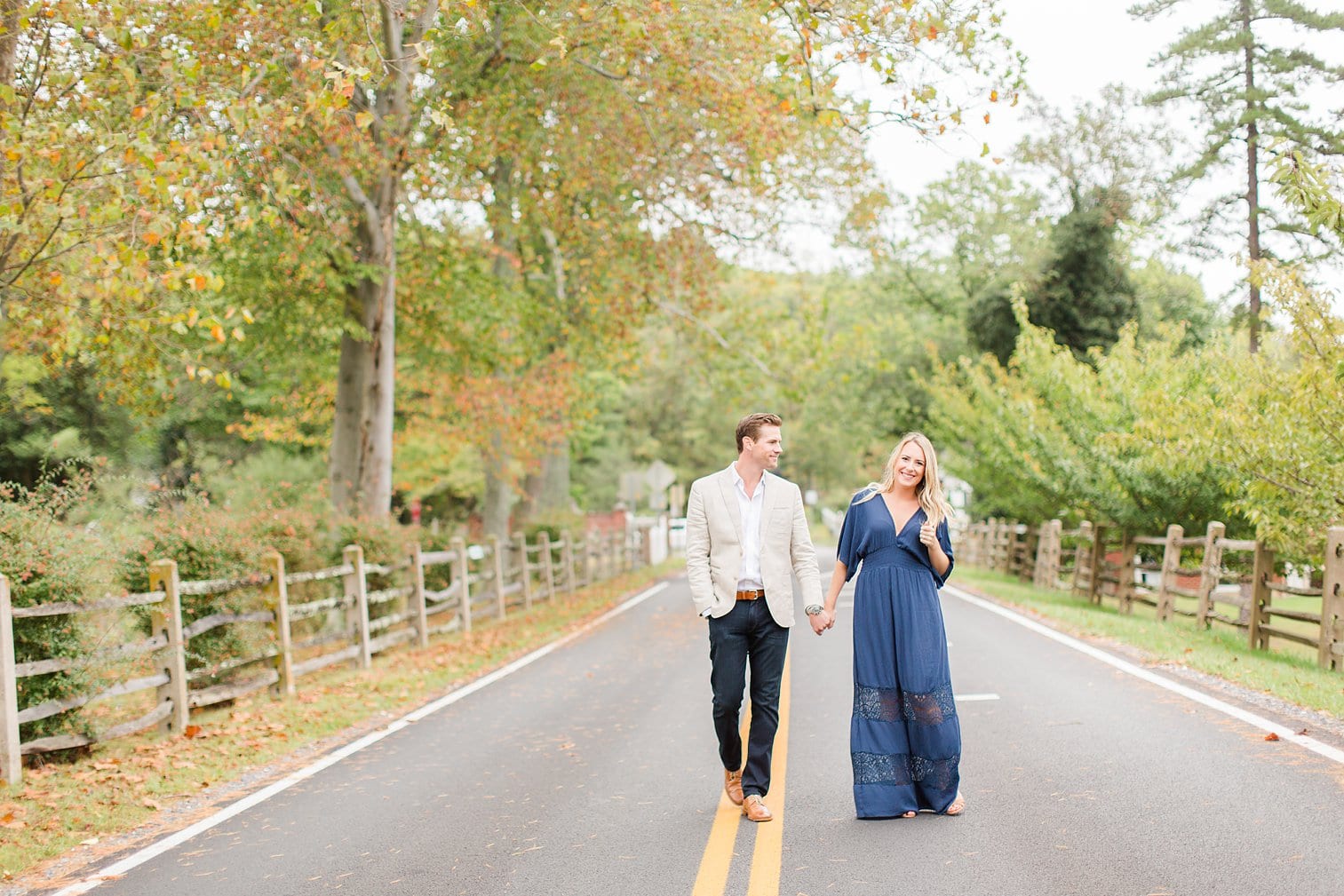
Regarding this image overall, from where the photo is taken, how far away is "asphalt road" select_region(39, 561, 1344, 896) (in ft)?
17.9

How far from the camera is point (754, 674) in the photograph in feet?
22.0

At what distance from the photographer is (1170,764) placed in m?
7.41

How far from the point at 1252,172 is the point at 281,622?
22.4m

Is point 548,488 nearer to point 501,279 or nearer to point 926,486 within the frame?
point 501,279

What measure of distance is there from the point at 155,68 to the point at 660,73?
19.0 ft

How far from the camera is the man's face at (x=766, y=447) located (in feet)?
21.3

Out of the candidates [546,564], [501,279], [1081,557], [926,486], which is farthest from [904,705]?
[1081,557]

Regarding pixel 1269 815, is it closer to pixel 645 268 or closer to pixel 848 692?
pixel 848 692

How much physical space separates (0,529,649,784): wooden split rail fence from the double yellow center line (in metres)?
4.65

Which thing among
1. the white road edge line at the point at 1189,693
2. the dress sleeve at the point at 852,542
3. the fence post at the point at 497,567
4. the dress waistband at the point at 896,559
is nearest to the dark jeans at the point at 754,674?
the dress sleeve at the point at 852,542

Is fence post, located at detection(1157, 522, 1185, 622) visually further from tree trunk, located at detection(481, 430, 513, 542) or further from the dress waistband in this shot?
tree trunk, located at detection(481, 430, 513, 542)

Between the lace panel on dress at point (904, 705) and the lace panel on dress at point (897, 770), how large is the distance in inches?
7.9

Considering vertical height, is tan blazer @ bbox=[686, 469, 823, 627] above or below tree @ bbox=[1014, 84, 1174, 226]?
below

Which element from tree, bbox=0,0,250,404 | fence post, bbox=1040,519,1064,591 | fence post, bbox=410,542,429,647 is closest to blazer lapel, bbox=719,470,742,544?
tree, bbox=0,0,250,404
